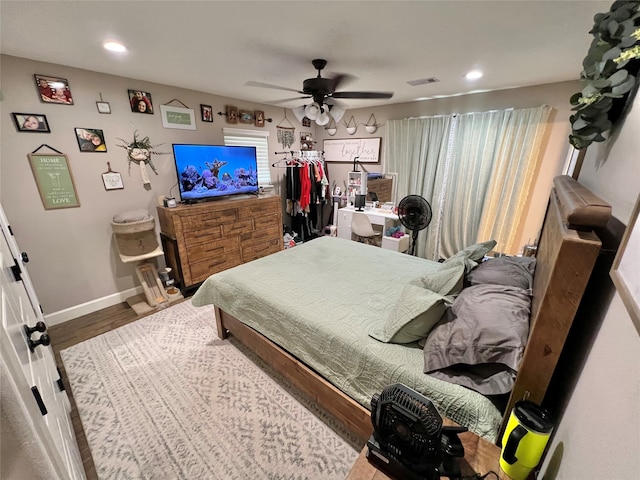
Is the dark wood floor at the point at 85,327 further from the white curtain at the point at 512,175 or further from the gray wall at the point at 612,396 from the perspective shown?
the white curtain at the point at 512,175

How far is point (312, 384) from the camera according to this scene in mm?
1565

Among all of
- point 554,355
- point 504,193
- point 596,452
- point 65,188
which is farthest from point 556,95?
point 65,188

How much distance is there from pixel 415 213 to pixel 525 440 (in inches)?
94.8

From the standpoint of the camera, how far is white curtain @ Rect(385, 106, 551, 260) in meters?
3.06

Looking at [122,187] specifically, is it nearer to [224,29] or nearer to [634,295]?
[224,29]

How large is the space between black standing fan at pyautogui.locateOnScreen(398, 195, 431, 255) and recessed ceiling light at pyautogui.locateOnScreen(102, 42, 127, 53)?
287 cm

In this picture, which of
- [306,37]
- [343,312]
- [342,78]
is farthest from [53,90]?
[343,312]

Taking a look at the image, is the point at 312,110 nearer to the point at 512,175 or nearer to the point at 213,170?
the point at 213,170

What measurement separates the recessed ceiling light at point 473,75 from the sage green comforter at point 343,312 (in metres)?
1.87

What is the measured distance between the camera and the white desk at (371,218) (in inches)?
151

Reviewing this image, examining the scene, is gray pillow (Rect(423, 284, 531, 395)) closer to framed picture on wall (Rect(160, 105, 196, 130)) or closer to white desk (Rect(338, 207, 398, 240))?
white desk (Rect(338, 207, 398, 240))

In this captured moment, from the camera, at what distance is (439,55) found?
6.70 feet

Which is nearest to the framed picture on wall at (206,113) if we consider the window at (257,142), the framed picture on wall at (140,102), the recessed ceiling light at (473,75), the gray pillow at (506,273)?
the window at (257,142)

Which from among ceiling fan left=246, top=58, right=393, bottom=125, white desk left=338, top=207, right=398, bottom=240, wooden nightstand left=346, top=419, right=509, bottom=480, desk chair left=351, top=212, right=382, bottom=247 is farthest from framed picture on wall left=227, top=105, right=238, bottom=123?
wooden nightstand left=346, top=419, right=509, bottom=480
